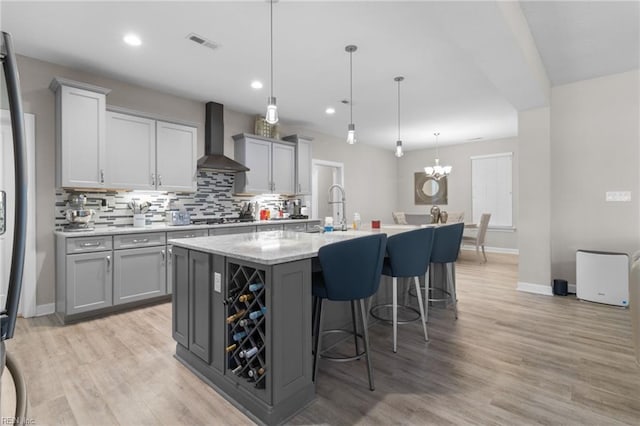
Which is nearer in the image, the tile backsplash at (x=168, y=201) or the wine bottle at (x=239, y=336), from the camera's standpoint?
the wine bottle at (x=239, y=336)

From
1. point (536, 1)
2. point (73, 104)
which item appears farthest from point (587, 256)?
point (73, 104)

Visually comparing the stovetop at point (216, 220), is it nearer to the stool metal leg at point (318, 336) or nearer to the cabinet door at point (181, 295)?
the cabinet door at point (181, 295)

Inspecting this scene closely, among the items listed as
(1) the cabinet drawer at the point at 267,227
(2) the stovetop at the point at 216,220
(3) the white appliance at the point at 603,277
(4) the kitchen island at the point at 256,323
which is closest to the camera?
(4) the kitchen island at the point at 256,323

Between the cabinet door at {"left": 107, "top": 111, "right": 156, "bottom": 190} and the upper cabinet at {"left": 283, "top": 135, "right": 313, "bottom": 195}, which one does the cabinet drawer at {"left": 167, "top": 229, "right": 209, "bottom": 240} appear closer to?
the cabinet door at {"left": 107, "top": 111, "right": 156, "bottom": 190}

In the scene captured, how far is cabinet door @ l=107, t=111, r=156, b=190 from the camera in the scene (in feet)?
11.9

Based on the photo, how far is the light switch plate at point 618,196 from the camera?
149 inches

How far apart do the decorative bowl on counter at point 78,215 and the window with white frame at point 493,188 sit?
765 cm

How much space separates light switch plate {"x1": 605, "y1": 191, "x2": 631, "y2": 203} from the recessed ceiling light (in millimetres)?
5379

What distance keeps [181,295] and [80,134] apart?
2.30 metres

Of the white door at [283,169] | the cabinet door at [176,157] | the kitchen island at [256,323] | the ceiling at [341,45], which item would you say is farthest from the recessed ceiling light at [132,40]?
the white door at [283,169]

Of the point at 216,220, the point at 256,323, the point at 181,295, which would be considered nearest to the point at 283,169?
the point at 216,220

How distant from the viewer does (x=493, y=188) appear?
763cm

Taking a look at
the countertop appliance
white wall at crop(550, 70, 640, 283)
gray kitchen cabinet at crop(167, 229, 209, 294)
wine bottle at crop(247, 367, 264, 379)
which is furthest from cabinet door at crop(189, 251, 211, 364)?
white wall at crop(550, 70, 640, 283)

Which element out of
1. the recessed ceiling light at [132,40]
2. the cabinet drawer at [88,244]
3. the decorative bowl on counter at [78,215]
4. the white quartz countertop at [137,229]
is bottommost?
the cabinet drawer at [88,244]
